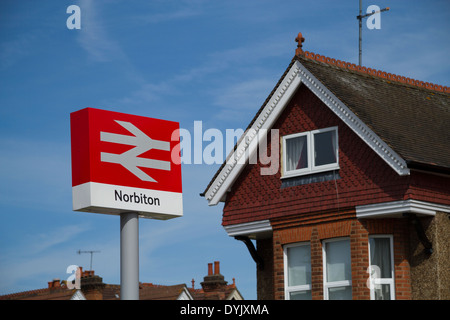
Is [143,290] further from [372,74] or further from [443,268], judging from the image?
[443,268]

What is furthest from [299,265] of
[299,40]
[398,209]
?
[299,40]

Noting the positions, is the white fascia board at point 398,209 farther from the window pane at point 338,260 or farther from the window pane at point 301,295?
the window pane at point 301,295

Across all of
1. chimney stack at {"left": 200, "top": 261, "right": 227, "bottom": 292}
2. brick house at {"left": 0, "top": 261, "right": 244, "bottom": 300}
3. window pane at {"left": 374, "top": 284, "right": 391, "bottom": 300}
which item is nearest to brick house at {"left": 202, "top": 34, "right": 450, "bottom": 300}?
window pane at {"left": 374, "top": 284, "right": 391, "bottom": 300}

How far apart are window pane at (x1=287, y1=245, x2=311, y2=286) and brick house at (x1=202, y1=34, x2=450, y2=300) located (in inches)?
1.2

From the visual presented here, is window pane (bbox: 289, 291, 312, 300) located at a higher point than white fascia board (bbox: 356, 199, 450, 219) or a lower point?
lower

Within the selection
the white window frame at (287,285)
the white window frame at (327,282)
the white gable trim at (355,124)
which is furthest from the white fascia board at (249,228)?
the white gable trim at (355,124)

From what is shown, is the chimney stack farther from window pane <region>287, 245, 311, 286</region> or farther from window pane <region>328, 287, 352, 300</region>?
window pane <region>328, 287, 352, 300</region>

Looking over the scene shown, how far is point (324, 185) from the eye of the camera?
24.3 m

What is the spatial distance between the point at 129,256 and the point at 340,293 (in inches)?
312

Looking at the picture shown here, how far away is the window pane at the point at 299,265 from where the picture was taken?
80.4ft

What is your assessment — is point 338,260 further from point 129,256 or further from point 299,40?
point 129,256

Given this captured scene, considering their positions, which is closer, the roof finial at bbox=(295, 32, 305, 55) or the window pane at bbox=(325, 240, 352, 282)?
the window pane at bbox=(325, 240, 352, 282)

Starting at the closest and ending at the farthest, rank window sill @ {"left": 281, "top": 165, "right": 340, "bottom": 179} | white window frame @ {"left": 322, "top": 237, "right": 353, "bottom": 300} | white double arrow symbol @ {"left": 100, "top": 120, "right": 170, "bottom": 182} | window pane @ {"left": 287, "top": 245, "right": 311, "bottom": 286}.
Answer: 1. white double arrow symbol @ {"left": 100, "top": 120, "right": 170, "bottom": 182}
2. white window frame @ {"left": 322, "top": 237, "right": 353, "bottom": 300}
3. window sill @ {"left": 281, "top": 165, "right": 340, "bottom": 179}
4. window pane @ {"left": 287, "top": 245, "right": 311, "bottom": 286}

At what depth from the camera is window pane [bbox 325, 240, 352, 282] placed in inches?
930
